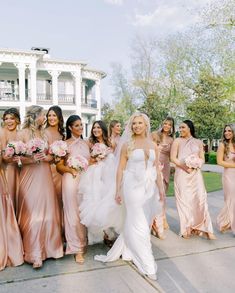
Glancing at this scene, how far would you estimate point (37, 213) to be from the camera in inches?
185

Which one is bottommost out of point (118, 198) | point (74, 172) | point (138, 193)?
point (118, 198)

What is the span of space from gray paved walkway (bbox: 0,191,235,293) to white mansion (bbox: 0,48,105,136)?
28.8 m

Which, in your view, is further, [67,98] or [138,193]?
[67,98]

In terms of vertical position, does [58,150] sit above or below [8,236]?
above

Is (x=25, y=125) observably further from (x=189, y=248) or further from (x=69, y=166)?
(x=189, y=248)

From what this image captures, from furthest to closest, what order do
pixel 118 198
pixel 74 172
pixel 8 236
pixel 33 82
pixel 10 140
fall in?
pixel 33 82 → pixel 10 140 → pixel 74 172 → pixel 118 198 → pixel 8 236

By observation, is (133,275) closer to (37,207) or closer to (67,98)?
(37,207)

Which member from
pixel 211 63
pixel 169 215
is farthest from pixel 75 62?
pixel 169 215

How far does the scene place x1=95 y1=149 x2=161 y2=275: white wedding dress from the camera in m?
4.32

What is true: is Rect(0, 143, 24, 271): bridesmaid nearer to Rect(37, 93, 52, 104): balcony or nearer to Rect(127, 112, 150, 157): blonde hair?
Rect(127, 112, 150, 157): blonde hair

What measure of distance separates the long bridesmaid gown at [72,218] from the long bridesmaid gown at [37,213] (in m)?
0.19

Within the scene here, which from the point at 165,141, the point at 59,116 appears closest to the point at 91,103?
the point at 165,141

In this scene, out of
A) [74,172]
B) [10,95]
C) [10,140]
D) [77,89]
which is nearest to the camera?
[74,172]

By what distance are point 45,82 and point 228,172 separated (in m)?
32.6
